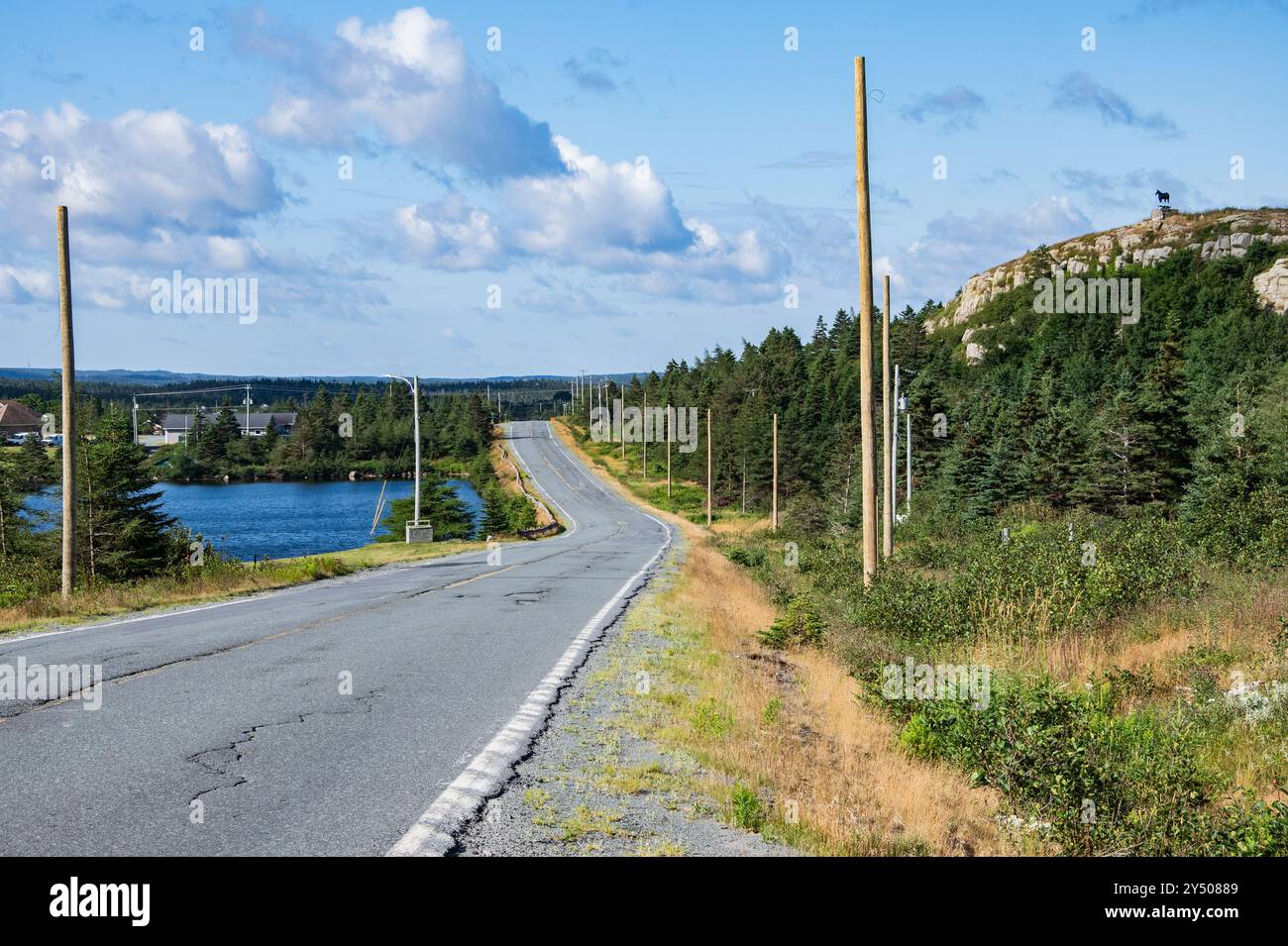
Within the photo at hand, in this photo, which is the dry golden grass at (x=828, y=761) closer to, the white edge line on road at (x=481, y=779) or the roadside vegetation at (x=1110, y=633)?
the roadside vegetation at (x=1110, y=633)

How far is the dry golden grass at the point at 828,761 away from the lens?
6043 mm

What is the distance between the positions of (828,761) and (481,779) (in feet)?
10.4

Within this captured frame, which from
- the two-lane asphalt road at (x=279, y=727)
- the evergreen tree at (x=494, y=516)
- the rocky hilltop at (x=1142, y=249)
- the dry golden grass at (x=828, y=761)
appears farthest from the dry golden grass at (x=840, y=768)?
the rocky hilltop at (x=1142, y=249)

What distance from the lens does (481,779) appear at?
6.20 metres

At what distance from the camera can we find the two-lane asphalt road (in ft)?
16.7

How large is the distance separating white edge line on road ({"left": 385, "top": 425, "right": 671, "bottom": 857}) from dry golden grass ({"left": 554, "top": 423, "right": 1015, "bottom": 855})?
51.4 inches

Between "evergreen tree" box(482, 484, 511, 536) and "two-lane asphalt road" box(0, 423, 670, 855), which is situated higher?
"two-lane asphalt road" box(0, 423, 670, 855)

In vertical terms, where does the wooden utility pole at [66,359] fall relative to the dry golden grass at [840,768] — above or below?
above

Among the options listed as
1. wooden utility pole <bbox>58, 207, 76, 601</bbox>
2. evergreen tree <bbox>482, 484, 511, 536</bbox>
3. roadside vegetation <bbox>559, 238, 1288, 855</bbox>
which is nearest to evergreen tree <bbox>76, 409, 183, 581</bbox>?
wooden utility pole <bbox>58, 207, 76, 601</bbox>

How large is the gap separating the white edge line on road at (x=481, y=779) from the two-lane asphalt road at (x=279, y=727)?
20 millimetres

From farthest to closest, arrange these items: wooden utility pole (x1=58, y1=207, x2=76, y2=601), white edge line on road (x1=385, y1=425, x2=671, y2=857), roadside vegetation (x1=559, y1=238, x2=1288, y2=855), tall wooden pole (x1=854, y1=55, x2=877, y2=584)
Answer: wooden utility pole (x1=58, y1=207, x2=76, y2=601)
tall wooden pole (x1=854, y1=55, x2=877, y2=584)
roadside vegetation (x1=559, y1=238, x2=1288, y2=855)
white edge line on road (x1=385, y1=425, x2=671, y2=857)

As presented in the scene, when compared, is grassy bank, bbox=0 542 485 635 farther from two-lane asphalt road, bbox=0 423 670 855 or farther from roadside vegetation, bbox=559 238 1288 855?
roadside vegetation, bbox=559 238 1288 855

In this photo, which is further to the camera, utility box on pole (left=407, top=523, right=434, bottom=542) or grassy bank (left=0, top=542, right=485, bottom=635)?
utility box on pole (left=407, top=523, right=434, bottom=542)
